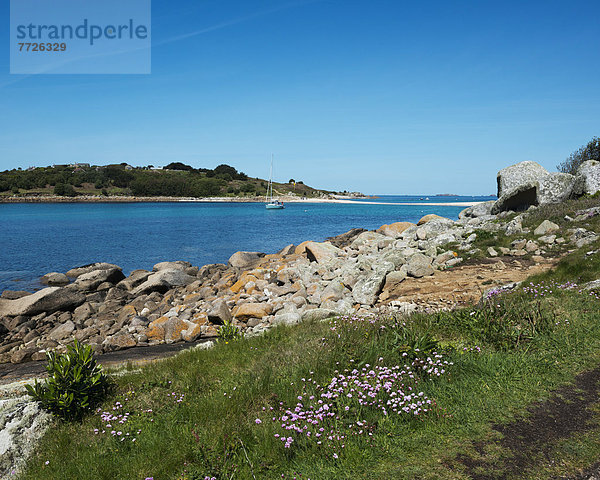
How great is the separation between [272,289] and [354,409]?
1424 cm

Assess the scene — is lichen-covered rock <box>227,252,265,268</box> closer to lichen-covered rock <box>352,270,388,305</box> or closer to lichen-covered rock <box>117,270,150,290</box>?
lichen-covered rock <box>117,270,150,290</box>

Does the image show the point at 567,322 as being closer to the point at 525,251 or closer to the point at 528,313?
the point at 528,313

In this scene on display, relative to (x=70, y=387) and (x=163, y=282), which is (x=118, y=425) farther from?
(x=163, y=282)

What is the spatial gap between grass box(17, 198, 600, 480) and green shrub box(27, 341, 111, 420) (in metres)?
0.25

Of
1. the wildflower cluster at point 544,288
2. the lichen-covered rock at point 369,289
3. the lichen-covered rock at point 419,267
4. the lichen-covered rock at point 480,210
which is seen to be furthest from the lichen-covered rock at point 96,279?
the lichen-covered rock at point 480,210

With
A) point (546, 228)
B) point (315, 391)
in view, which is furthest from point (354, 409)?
point (546, 228)

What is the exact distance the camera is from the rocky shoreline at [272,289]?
48.4 ft

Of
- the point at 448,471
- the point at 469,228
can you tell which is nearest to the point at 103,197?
the point at 469,228

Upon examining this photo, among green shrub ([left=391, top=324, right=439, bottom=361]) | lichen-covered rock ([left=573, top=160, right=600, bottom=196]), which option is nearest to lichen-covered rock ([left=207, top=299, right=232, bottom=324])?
green shrub ([left=391, top=324, right=439, bottom=361])

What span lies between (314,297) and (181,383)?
9.35 metres

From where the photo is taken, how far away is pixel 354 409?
484 cm

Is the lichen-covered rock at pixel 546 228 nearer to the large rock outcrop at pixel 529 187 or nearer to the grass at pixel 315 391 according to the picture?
the large rock outcrop at pixel 529 187

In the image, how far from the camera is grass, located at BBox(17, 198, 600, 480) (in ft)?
13.6

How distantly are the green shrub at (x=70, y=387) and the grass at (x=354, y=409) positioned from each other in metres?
0.25
